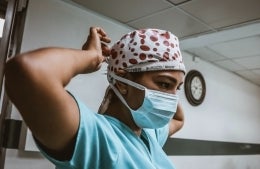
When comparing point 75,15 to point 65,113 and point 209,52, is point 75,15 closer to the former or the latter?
point 65,113

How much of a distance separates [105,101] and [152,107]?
0.73ft

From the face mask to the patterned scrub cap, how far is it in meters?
0.07

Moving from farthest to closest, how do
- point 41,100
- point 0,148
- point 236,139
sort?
1. point 236,139
2. point 0,148
3. point 41,100

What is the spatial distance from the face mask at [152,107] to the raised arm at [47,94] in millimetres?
362

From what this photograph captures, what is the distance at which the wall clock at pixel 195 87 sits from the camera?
3434 mm

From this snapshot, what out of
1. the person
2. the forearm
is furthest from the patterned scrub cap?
the forearm

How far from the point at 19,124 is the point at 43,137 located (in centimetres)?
135

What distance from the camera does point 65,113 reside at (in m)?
0.63

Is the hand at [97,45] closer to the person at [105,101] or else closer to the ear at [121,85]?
the person at [105,101]

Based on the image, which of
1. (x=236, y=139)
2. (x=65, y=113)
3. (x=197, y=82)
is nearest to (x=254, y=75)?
(x=236, y=139)

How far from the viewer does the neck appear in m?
1.04

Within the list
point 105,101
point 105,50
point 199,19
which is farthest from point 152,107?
point 199,19

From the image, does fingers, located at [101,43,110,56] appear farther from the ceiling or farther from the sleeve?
the ceiling

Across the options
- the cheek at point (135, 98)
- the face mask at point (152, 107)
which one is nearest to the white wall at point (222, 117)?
the face mask at point (152, 107)
